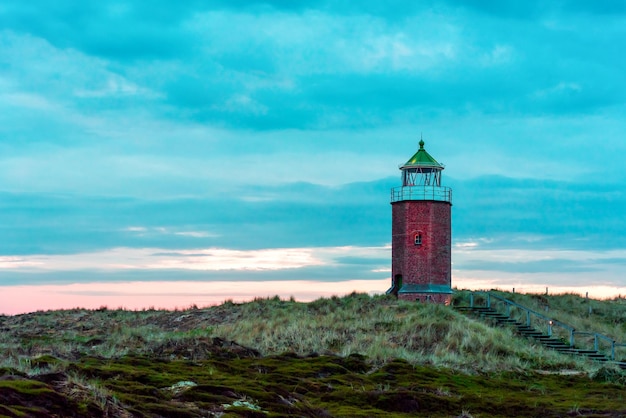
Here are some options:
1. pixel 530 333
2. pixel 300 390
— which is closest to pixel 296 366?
pixel 300 390

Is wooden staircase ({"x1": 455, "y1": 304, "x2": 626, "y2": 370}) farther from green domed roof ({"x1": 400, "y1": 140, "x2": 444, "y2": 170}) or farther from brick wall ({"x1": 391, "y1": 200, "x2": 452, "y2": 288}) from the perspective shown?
green domed roof ({"x1": 400, "y1": 140, "x2": 444, "y2": 170})

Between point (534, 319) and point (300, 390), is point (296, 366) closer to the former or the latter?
point (300, 390)

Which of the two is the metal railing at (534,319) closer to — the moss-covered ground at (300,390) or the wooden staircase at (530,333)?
the wooden staircase at (530,333)

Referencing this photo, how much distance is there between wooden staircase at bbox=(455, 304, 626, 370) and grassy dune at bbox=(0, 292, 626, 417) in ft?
4.28

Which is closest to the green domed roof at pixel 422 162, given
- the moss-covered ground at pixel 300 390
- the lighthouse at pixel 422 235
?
the lighthouse at pixel 422 235

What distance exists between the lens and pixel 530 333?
3819cm

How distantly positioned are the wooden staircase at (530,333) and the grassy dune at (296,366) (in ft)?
4.28

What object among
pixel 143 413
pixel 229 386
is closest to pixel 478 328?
pixel 229 386

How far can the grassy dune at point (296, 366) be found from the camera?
1405cm

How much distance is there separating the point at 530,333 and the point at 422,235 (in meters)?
9.90

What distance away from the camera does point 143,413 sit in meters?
12.1

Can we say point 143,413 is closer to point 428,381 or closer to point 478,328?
point 428,381

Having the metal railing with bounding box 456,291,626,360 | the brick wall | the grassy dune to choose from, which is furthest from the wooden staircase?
the brick wall

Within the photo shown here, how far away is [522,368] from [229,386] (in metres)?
15.8
